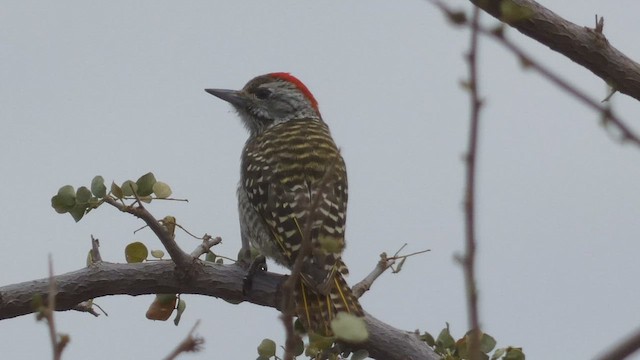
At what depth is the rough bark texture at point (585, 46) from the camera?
409 centimetres

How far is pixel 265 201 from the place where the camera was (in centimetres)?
668

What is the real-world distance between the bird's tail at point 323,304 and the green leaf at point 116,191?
3.27 ft

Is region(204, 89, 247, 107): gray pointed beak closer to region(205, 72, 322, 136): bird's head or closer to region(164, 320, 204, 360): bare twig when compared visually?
region(205, 72, 322, 136): bird's head

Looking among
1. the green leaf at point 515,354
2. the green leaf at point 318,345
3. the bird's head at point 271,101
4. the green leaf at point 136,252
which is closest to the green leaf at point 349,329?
the green leaf at point 318,345

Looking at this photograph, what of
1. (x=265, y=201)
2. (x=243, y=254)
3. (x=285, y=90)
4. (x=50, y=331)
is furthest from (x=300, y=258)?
(x=285, y=90)

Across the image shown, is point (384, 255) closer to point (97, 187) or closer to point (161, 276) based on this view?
point (161, 276)

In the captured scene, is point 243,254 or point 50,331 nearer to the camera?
point 50,331

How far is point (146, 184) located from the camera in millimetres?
5113

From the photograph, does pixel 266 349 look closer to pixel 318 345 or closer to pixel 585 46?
pixel 318 345

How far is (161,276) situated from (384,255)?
113cm

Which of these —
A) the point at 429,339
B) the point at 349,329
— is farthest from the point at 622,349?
the point at 429,339

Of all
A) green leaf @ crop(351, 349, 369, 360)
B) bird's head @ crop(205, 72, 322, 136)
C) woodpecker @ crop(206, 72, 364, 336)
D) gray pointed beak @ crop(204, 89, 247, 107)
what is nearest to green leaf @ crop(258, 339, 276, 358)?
green leaf @ crop(351, 349, 369, 360)

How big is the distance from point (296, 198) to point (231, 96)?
8.40ft

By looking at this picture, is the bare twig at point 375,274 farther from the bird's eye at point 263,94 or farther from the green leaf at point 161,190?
the bird's eye at point 263,94
